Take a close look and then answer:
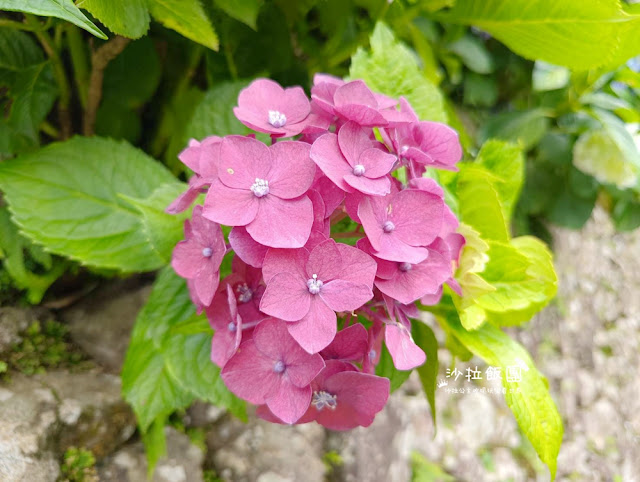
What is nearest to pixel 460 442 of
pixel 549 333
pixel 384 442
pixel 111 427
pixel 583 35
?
pixel 384 442

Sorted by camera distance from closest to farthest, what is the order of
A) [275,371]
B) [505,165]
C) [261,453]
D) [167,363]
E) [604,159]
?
[275,371], [167,363], [505,165], [261,453], [604,159]

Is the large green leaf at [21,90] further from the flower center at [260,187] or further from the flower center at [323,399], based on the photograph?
the flower center at [323,399]

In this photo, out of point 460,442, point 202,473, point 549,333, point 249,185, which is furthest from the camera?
point 549,333

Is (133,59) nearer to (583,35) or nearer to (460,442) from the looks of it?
(583,35)

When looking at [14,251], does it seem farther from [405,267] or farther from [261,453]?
[405,267]

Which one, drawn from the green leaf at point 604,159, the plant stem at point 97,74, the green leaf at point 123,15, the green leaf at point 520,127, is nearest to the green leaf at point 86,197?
the plant stem at point 97,74

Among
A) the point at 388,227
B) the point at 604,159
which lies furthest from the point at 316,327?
the point at 604,159

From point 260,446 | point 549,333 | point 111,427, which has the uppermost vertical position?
point 111,427
